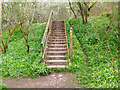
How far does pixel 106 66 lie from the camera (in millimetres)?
5688

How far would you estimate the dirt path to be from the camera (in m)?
4.67

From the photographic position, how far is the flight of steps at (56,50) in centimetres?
640

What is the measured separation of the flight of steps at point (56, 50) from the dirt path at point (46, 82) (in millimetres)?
851

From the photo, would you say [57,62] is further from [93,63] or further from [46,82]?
[93,63]

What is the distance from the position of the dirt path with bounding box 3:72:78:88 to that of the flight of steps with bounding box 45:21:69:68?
851 millimetres

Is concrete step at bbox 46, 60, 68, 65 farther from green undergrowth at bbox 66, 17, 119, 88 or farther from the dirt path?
the dirt path

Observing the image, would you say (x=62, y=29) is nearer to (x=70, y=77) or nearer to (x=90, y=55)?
(x=90, y=55)

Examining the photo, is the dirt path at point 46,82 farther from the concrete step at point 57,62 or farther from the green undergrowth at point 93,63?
the concrete step at point 57,62

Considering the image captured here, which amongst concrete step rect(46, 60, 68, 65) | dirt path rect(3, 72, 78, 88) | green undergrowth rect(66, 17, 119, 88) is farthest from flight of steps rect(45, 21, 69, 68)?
dirt path rect(3, 72, 78, 88)

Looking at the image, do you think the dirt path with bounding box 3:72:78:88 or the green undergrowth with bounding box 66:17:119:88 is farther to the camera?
the dirt path with bounding box 3:72:78:88

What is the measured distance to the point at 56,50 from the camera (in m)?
7.60

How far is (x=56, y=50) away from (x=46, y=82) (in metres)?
2.95

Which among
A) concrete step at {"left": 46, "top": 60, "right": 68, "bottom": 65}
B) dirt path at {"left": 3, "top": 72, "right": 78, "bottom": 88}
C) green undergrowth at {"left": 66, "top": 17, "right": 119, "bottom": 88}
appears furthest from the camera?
concrete step at {"left": 46, "top": 60, "right": 68, "bottom": 65}


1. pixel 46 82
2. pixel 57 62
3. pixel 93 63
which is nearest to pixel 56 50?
pixel 57 62
